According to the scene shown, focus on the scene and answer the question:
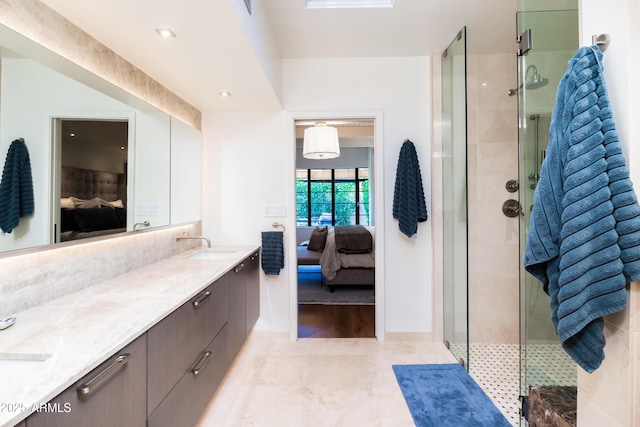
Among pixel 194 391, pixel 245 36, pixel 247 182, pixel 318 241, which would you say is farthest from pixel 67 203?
pixel 318 241

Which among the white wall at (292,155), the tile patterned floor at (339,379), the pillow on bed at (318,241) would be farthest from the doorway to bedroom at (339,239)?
the tile patterned floor at (339,379)

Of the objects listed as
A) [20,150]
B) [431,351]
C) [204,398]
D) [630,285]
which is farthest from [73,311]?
[431,351]

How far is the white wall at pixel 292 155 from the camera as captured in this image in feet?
8.46

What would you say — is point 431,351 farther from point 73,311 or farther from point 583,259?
point 73,311

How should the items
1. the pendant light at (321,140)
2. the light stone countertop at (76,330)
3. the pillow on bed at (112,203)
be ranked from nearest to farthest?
the light stone countertop at (76,330) → the pillow on bed at (112,203) → the pendant light at (321,140)

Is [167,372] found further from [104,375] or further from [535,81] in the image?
[535,81]

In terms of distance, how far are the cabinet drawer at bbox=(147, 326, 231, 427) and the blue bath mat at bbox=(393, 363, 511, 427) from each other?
1197 mm

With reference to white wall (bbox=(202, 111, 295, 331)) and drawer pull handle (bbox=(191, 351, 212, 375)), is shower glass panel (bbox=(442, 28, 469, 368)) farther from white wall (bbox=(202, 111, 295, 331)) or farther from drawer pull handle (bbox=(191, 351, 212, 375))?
drawer pull handle (bbox=(191, 351, 212, 375))

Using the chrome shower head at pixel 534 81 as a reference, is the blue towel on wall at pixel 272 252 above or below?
below

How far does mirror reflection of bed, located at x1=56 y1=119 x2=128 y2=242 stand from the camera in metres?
1.35

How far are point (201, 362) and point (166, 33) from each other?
1722 millimetres

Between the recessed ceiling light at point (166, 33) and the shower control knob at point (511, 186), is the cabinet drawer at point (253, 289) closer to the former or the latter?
the recessed ceiling light at point (166, 33)

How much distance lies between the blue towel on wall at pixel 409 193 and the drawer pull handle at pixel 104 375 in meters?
2.10

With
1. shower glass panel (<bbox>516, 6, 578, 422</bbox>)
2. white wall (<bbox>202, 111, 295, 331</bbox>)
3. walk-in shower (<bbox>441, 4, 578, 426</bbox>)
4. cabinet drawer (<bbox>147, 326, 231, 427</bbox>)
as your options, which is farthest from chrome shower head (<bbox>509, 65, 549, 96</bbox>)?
cabinet drawer (<bbox>147, 326, 231, 427</bbox>)
